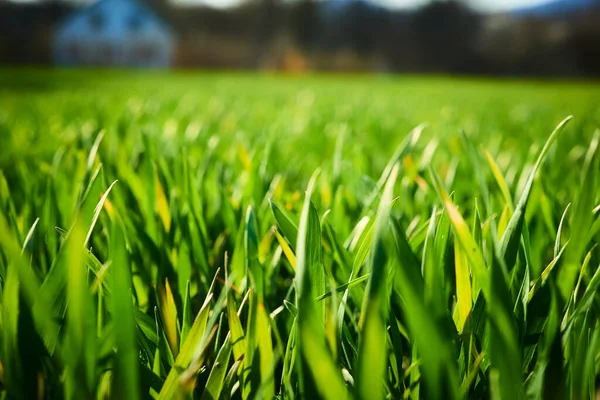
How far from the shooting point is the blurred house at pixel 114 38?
28.7 m

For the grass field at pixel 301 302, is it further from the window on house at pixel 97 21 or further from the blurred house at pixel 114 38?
the window on house at pixel 97 21

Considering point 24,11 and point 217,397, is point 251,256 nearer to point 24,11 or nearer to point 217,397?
point 217,397

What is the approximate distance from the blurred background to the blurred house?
6 centimetres

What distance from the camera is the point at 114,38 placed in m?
29.5

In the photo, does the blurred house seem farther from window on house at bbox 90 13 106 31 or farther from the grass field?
the grass field

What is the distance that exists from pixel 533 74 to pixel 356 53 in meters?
12.1

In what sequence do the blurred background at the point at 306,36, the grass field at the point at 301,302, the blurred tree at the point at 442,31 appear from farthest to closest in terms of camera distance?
1. the blurred tree at the point at 442,31
2. the blurred background at the point at 306,36
3. the grass field at the point at 301,302

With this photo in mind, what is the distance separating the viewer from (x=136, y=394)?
0.83 feet

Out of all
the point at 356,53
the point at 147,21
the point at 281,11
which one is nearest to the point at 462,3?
the point at 356,53

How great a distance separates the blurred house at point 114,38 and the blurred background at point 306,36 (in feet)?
0.21

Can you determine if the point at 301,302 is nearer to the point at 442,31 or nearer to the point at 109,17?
the point at 109,17

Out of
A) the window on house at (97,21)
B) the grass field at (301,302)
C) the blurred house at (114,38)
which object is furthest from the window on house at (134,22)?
the grass field at (301,302)

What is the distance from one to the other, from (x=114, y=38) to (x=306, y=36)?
Answer: 1383cm

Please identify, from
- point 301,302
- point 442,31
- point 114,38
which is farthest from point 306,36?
point 301,302
